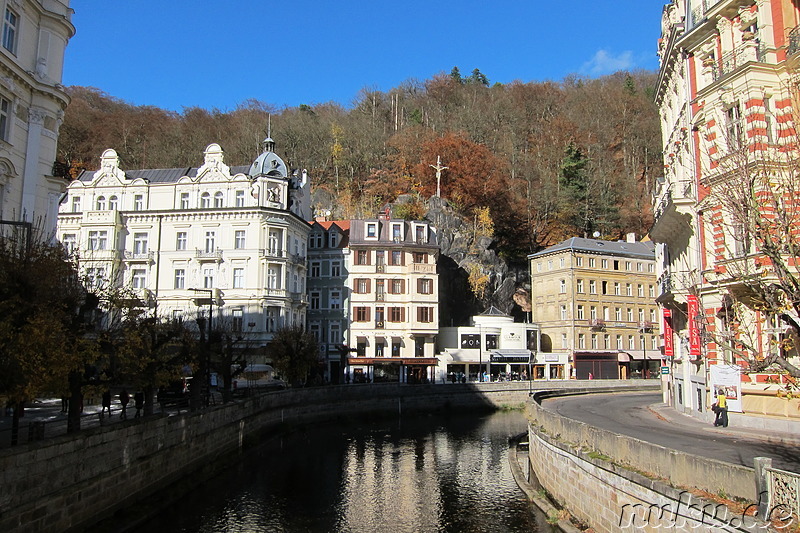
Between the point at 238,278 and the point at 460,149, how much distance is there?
111 ft

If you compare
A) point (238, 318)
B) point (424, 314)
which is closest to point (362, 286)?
point (424, 314)

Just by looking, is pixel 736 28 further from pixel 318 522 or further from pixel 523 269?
pixel 523 269

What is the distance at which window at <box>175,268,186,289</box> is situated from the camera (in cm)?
5106

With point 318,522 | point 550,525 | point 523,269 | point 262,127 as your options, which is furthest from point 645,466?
point 262,127

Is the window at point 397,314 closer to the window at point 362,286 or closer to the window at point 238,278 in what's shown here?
the window at point 362,286

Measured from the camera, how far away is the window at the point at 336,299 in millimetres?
59094

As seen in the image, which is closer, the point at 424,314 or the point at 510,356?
the point at 424,314

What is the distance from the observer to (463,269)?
6588cm

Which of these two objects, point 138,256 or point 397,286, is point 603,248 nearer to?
point 397,286

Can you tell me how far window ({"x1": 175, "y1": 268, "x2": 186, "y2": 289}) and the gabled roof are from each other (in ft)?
124

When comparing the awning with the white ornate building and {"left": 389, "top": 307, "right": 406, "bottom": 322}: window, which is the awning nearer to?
{"left": 389, "top": 307, "right": 406, "bottom": 322}: window

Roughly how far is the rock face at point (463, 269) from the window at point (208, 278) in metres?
22.9

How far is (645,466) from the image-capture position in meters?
14.5

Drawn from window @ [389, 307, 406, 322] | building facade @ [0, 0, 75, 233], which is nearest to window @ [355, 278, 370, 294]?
window @ [389, 307, 406, 322]
